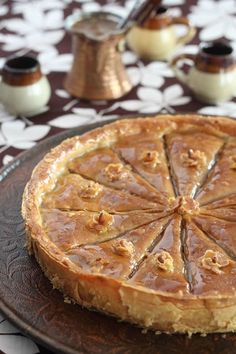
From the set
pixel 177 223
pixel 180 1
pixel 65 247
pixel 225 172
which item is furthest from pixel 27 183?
pixel 180 1

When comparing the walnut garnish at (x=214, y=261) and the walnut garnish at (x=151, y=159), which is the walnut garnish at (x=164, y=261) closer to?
the walnut garnish at (x=214, y=261)

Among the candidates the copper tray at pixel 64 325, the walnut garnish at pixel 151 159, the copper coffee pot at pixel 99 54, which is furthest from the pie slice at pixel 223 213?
the copper coffee pot at pixel 99 54

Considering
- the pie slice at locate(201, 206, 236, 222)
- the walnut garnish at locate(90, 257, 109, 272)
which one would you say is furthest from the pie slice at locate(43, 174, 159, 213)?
the walnut garnish at locate(90, 257, 109, 272)

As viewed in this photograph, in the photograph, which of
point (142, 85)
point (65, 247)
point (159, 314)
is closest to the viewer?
point (159, 314)

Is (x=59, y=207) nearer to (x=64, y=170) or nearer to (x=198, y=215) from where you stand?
(x=64, y=170)

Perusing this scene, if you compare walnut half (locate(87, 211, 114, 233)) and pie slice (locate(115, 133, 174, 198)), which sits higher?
walnut half (locate(87, 211, 114, 233))

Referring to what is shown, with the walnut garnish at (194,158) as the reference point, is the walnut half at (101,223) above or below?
above

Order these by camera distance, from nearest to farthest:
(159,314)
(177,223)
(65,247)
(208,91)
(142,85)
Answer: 1. (159,314)
2. (65,247)
3. (177,223)
4. (208,91)
5. (142,85)

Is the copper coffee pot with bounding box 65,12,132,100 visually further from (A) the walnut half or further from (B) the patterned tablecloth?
(A) the walnut half
